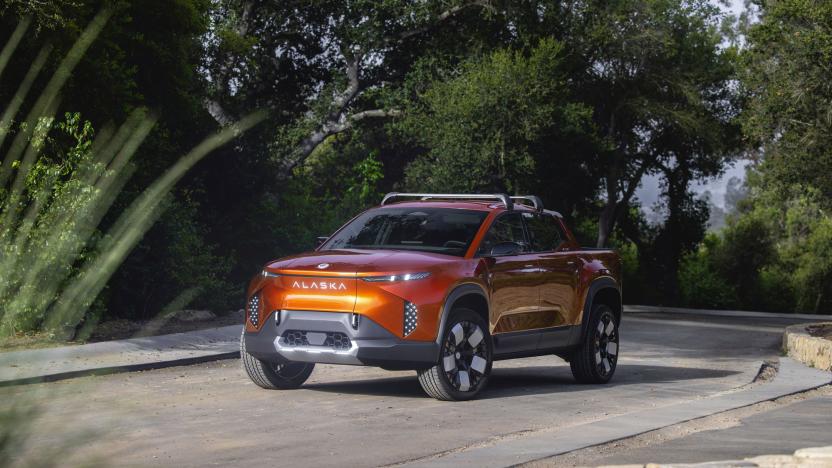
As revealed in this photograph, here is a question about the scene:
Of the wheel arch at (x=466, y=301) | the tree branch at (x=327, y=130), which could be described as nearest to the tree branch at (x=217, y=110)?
the tree branch at (x=327, y=130)

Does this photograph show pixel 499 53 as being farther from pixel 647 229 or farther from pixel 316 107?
pixel 647 229

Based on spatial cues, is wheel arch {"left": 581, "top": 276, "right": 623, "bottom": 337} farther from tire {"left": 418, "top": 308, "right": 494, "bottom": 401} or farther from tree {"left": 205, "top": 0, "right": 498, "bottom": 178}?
tree {"left": 205, "top": 0, "right": 498, "bottom": 178}

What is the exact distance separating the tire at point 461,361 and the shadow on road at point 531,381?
48cm

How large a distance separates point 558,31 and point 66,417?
118 ft

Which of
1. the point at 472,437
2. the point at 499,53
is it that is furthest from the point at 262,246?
the point at 472,437

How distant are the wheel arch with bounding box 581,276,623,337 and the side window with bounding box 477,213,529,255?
1.06 m

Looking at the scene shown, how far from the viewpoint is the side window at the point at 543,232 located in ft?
41.2

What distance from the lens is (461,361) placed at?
1089cm

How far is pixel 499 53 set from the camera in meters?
34.0

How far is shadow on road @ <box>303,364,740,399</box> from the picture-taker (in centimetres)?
1191

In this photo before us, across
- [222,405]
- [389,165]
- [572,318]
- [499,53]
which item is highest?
[499,53]

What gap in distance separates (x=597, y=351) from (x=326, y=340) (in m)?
3.68

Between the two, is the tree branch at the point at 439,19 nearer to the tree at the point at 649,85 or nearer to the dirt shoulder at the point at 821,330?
the tree at the point at 649,85

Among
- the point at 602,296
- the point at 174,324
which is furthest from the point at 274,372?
the point at 174,324
